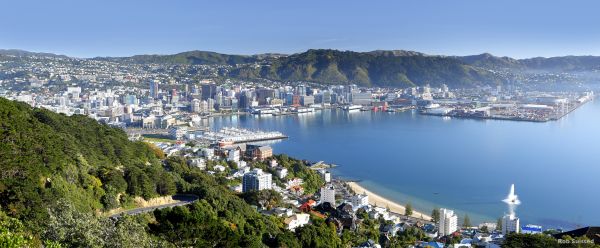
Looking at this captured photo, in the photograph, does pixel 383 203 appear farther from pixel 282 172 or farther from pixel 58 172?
pixel 58 172

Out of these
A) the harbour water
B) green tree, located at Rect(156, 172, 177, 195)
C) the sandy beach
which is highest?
green tree, located at Rect(156, 172, 177, 195)

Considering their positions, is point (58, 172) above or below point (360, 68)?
below

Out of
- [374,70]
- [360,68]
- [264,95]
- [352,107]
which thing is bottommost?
[352,107]

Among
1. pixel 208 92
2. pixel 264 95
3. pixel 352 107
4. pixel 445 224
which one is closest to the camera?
pixel 445 224

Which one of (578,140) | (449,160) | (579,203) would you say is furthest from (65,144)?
(578,140)

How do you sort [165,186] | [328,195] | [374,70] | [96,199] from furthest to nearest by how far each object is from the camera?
[374,70]
[328,195]
[165,186]
[96,199]

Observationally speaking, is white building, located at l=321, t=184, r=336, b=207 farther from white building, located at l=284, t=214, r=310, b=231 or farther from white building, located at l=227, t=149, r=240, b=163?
white building, located at l=227, t=149, r=240, b=163

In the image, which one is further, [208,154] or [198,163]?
[208,154]

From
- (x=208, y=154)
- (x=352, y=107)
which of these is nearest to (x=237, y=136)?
(x=208, y=154)

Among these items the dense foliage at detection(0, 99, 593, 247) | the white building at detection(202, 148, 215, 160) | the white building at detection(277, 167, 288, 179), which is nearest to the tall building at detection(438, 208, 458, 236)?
Answer: the dense foliage at detection(0, 99, 593, 247)
